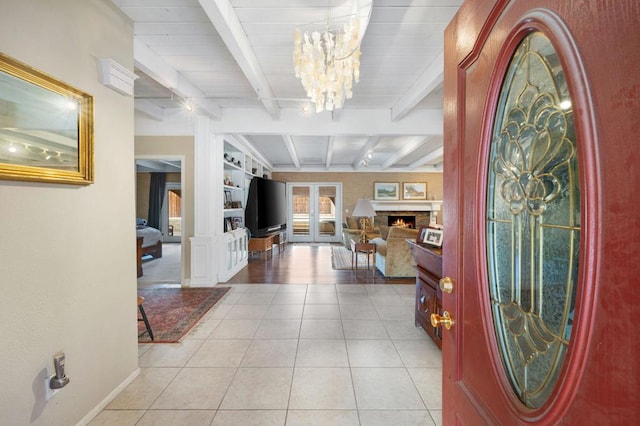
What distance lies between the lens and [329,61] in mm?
2303

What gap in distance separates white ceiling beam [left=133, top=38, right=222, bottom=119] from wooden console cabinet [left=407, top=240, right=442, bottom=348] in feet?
9.98

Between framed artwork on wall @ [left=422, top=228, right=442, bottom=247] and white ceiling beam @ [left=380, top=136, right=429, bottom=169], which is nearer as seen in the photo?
framed artwork on wall @ [left=422, top=228, right=442, bottom=247]

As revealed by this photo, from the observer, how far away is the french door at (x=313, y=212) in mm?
9672

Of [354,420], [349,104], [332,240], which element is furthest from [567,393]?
[332,240]

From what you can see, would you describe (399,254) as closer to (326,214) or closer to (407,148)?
(407,148)

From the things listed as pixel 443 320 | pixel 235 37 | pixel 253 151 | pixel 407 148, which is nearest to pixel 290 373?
pixel 443 320

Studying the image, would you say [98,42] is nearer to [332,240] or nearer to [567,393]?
[567,393]

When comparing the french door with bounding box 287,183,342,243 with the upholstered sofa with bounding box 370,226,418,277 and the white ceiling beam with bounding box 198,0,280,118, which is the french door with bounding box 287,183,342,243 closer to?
the upholstered sofa with bounding box 370,226,418,277

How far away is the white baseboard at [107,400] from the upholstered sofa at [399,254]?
3.65 metres

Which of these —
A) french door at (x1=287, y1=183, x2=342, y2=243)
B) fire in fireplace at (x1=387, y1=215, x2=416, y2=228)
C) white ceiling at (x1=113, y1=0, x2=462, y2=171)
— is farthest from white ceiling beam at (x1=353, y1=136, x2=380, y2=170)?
fire in fireplace at (x1=387, y1=215, x2=416, y2=228)

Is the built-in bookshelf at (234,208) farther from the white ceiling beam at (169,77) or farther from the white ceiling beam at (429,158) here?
the white ceiling beam at (429,158)

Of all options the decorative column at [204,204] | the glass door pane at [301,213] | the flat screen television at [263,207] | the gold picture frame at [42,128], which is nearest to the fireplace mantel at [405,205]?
the glass door pane at [301,213]

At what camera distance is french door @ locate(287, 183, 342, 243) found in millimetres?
9672

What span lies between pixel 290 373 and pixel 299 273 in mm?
3072
